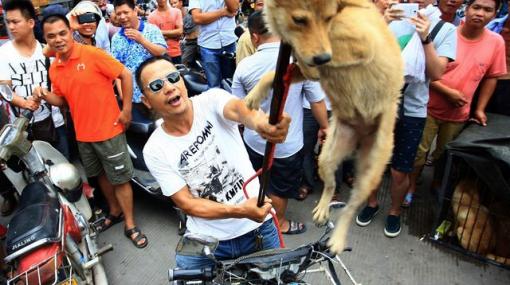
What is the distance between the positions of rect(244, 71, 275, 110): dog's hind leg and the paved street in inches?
89.3

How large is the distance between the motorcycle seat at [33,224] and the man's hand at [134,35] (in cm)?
194

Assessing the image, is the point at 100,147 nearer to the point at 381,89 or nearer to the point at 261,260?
the point at 261,260

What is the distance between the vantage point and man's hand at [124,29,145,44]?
3.98 m

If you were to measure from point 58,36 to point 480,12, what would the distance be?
3.78 metres

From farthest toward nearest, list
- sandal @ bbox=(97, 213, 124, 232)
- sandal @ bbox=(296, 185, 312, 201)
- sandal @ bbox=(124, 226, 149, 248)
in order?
sandal @ bbox=(296, 185, 312, 201) < sandal @ bbox=(97, 213, 124, 232) < sandal @ bbox=(124, 226, 149, 248)

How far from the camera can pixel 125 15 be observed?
13.3 ft

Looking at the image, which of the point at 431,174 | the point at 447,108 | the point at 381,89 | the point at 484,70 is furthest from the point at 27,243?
the point at 431,174

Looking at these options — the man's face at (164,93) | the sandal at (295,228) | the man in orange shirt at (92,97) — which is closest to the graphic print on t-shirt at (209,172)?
the man's face at (164,93)

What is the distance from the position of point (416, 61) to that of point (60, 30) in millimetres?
2969

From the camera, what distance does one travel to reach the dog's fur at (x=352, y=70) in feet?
3.48

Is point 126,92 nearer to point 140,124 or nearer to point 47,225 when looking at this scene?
point 140,124

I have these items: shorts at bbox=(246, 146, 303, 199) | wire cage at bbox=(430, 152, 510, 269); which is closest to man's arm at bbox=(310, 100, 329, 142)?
shorts at bbox=(246, 146, 303, 199)

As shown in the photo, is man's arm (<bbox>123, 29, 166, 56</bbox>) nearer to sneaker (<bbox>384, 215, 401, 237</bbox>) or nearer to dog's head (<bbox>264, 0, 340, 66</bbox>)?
sneaker (<bbox>384, 215, 401, 237</bbox>)

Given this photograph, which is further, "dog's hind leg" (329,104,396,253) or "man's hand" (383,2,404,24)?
"man's hand" (383,2,404,24)
